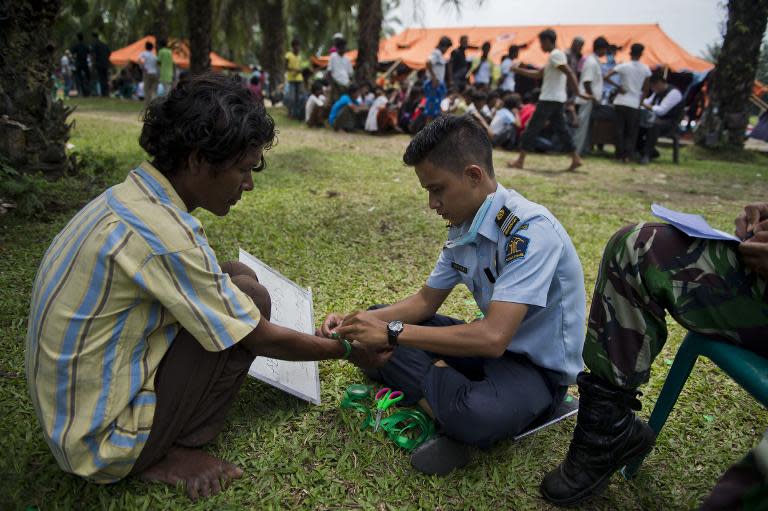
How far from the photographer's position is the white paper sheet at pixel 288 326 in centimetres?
217

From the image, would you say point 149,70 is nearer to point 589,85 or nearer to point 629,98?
point 589,85

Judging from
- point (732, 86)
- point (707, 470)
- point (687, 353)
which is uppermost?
point (732, 86)

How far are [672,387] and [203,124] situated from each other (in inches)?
69.4

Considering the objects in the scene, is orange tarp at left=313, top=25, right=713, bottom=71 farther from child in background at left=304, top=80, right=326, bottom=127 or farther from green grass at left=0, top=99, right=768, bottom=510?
green grass at left=0, top=99, right=768, bottom=510

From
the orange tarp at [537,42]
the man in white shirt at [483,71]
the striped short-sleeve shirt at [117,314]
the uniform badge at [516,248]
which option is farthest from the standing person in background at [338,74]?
the striped short-sleeve shirt at [117,314]

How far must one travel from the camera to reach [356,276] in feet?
11.9

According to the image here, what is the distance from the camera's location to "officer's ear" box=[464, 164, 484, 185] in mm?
2018

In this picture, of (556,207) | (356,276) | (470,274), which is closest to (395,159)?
(556,207)

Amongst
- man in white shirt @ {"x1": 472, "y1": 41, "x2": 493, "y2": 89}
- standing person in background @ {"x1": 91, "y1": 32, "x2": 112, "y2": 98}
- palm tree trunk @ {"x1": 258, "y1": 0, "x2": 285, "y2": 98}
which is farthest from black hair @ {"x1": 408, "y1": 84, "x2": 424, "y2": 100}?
standing person in background @ {"x1": 91, "y1": 32, "x2": 112, "y2": 98}

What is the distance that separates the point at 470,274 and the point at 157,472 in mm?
1328

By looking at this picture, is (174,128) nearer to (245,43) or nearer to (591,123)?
(591,123)

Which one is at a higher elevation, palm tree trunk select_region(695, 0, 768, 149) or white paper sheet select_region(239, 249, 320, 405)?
palm tree trunk select_region(695, 0, 768, 149)

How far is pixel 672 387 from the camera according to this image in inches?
73.2

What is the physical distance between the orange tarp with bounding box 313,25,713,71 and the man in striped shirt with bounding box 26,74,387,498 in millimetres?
16882
